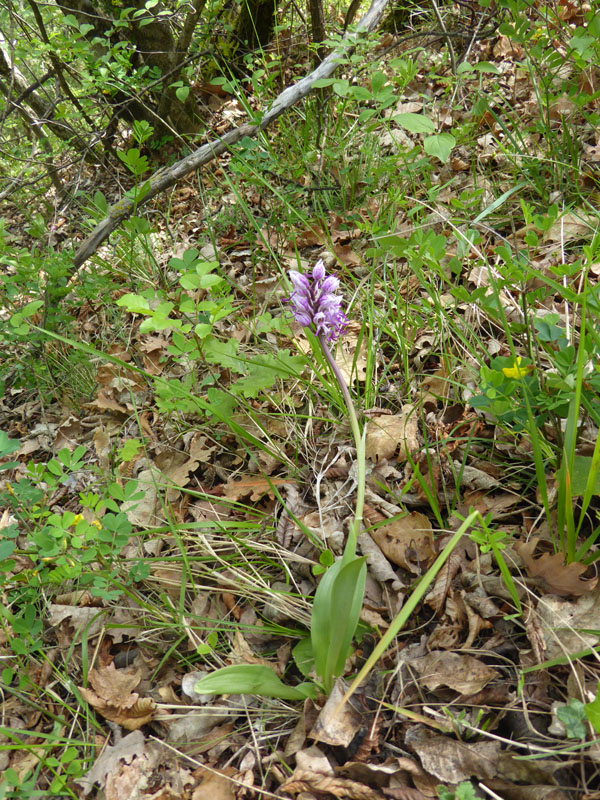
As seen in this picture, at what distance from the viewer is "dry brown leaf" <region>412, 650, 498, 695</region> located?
1157 mm

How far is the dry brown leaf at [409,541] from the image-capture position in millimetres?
1422

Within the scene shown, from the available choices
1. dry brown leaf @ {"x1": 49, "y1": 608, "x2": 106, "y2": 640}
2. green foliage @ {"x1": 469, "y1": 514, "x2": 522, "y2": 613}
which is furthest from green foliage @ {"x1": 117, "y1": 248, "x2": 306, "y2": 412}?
green foliage @ {"x1": 469, "y1": 514, "x2": 522, "y2": 613}

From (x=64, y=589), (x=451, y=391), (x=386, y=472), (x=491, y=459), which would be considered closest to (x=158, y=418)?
(x=64, y=589)

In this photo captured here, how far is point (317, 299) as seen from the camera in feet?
4.47

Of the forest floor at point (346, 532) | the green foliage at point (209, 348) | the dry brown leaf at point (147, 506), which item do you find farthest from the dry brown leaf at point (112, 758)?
the green foliage at point (209, 348)

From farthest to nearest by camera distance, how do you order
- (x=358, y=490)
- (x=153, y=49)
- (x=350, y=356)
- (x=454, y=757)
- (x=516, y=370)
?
(x=153, y=49)
(x=350, y=356)
(x=516, y=370)
(x=358, y=490)
(x=454, y=757)

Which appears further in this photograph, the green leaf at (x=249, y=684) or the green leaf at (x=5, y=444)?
the green leaf at (x=5, y=444)

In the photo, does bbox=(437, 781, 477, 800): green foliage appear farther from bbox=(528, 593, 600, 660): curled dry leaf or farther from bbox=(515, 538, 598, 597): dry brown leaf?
bbox=(515, 538, 598, 597): dry brown leaf

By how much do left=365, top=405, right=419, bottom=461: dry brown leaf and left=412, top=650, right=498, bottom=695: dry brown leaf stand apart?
62 cm

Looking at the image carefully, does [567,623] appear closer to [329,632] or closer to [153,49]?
[329,632]

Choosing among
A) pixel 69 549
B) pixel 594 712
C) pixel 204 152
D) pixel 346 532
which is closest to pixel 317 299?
pixel 346 532

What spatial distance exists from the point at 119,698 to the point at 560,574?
1.23m

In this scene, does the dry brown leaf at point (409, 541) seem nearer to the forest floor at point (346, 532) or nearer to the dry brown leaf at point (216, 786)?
the forest floor at point (346, 532)

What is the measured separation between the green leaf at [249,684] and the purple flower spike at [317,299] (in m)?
0.85
